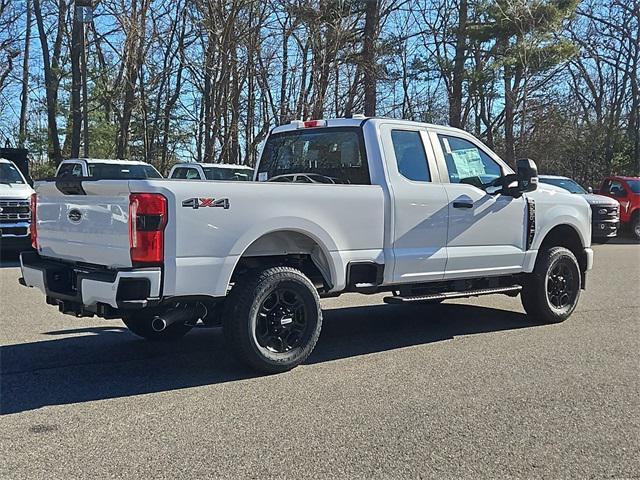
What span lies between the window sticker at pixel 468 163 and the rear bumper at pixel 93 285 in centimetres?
347

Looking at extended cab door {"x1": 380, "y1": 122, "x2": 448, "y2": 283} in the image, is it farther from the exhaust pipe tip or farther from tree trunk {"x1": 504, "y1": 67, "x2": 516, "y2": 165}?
tree trunk {"x1": 504, "y1": 67, "x2": 516, "y2": 165}

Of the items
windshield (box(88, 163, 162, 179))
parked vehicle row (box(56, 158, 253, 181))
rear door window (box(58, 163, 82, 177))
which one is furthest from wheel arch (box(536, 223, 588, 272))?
rear door window (box(58, 163, 82, 177))

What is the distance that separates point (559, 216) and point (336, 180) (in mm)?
2773

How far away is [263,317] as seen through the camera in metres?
5.41

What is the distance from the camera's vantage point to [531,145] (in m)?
35.5

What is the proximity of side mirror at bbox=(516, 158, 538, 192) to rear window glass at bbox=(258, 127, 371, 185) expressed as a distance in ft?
5.61

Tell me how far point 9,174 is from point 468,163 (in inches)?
418

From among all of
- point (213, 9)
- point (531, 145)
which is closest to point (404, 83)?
point (531, 145)

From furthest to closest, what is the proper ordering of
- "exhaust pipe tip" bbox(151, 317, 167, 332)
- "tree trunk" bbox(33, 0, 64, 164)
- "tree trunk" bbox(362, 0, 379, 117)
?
"tree trunk" bbox(33, 0, 64, 164) → "tree trunk" bbox(362, 0, 379, 117) → "exhaust pipe tip" bbox(151, 317, 167, 332)

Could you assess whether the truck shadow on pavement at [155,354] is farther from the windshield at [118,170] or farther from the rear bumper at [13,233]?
the windshield at [118,170]

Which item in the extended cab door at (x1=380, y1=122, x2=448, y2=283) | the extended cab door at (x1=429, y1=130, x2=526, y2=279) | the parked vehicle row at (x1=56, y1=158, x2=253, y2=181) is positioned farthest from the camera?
the parked vehicle row at (x1=56, y1=158, x2=253, y2=181)

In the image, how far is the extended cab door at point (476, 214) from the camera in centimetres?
665

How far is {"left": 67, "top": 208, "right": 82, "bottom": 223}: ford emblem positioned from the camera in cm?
520

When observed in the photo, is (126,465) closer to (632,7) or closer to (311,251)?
(311,251)
